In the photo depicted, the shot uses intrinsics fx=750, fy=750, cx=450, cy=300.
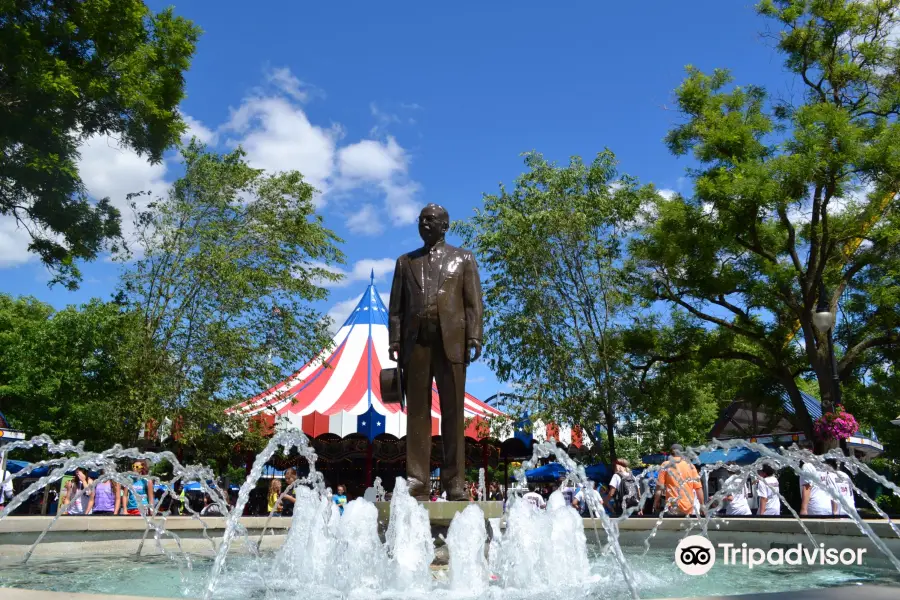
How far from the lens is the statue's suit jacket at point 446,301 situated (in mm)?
5641

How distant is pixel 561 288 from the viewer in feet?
61.1

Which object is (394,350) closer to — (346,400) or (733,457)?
(346,400)

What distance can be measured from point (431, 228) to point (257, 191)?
46.8 feet

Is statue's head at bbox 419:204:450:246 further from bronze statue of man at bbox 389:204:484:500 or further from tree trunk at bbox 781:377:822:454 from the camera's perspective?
tree trunk at bbox 781:377:822:454

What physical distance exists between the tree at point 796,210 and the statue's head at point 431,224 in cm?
1066

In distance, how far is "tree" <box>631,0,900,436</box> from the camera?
14742mm

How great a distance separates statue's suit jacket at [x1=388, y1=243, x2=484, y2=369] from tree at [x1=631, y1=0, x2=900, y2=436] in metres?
10.7

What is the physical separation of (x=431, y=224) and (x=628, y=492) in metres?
5.88

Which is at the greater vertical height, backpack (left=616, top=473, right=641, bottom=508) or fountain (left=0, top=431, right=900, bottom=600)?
backpack (left=616, top=473, right=641, bottom=508)

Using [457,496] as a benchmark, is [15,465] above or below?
above

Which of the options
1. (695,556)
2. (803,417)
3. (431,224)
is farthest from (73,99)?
(803,417)

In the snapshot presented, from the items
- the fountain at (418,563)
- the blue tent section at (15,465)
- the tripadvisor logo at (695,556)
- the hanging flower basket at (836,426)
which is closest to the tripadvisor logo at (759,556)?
the tripadvisor logo at (695,556)

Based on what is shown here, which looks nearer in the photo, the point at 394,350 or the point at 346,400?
the point at 394,350

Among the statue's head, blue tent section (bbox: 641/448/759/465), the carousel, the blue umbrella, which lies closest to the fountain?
the statue's head
